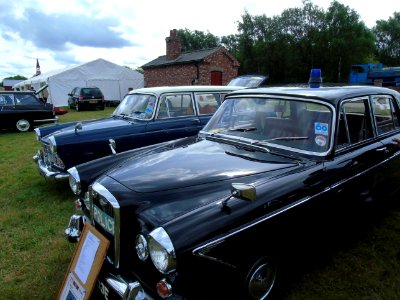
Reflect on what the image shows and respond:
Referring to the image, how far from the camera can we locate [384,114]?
3854 millimetres

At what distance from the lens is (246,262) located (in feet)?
7.27

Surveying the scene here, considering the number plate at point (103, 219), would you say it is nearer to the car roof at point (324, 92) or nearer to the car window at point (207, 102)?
the car roof at point (324, 92)

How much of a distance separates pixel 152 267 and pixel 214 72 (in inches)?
946

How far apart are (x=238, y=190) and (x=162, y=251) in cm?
62

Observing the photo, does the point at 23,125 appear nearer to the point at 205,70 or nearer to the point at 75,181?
the point at 75,181

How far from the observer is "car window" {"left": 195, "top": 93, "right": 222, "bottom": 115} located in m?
6.24

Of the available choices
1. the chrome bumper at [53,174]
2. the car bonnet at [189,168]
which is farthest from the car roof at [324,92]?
the chrome bumper at [53,174]

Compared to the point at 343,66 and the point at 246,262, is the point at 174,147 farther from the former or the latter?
the point at 343,66

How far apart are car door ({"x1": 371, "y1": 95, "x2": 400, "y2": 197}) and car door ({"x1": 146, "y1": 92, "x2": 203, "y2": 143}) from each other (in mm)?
3025

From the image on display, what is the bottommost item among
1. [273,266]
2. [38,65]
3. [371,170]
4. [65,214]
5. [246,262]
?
[65,214]

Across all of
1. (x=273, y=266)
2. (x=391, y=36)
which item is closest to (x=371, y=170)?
(x=273, y=266)

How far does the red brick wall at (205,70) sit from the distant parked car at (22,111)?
13816 mm

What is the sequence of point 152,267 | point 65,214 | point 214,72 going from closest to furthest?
point 152,267 < point 65,214 < point 214,72

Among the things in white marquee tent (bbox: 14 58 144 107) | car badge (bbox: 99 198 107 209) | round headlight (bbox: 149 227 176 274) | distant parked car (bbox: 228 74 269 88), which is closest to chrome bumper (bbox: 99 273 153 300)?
round headlight (bbox: 149 227 176 274)
